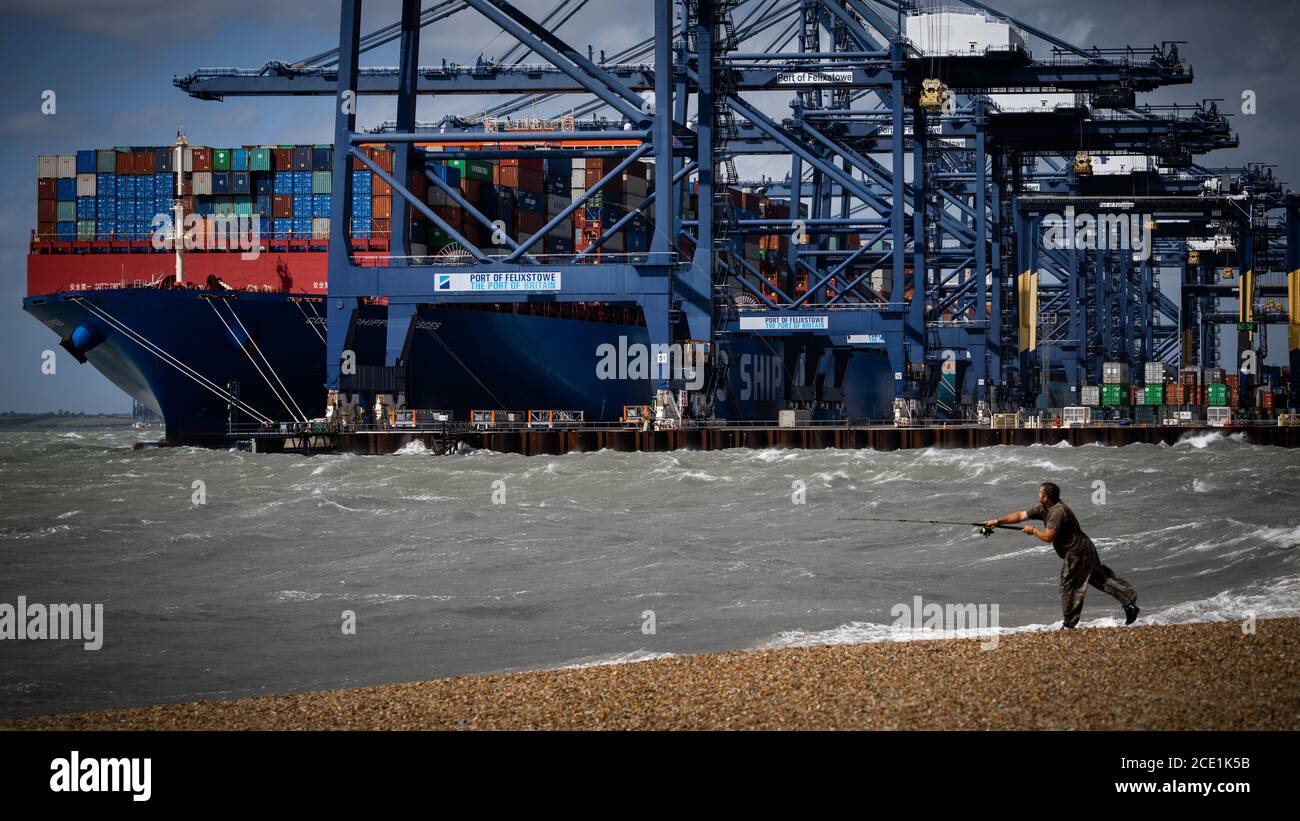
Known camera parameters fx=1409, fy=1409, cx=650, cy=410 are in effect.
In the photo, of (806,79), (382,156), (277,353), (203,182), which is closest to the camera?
(277,353)

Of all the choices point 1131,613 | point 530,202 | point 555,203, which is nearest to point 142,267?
point 530,202

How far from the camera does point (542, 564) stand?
65.9 feet

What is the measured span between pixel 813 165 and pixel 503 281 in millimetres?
21120

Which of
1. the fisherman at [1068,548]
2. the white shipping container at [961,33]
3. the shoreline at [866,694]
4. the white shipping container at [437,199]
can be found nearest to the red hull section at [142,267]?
the white shipping container at [437,199]

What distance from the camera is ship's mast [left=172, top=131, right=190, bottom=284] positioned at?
48.7 meters

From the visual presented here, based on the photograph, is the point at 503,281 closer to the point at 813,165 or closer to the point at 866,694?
the point at 813,165

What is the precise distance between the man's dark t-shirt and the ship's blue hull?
36.5m

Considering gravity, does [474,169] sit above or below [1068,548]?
above

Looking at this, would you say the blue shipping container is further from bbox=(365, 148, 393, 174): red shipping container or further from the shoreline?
the shoreline

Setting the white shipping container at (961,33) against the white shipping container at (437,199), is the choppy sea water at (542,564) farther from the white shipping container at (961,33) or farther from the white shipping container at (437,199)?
the white shipping container at (961,33)

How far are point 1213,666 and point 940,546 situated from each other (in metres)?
11.2

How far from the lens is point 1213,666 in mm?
10102
